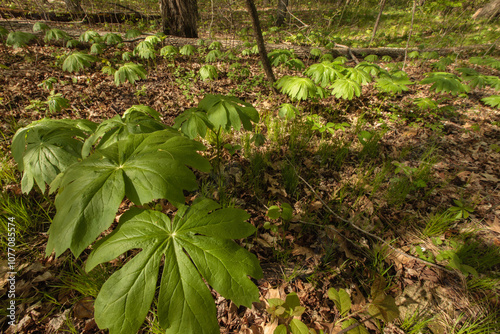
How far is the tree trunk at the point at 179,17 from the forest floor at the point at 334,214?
3080 millimetres

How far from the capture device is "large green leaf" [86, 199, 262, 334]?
→ 0.81 m

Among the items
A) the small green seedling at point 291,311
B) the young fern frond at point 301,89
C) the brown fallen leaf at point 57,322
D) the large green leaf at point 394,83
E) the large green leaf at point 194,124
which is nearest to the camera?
the small green seedling at point 291,311

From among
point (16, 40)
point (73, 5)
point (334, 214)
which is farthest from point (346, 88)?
point (73, 5)

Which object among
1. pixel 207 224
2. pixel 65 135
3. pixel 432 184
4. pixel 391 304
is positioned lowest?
pixel 432 184

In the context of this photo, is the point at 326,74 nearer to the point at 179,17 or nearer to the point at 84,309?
the point at 84,309

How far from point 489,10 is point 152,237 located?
1515 cm

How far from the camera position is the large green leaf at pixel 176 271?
0.81m

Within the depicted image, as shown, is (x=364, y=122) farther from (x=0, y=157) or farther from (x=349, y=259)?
(x=0, y=157)

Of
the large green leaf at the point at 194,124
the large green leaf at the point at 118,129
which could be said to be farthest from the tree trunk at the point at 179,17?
the large green leaf at the point at 118,129

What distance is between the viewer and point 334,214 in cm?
180

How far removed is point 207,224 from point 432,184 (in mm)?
2716

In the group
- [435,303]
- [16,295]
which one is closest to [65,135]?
[16,295]

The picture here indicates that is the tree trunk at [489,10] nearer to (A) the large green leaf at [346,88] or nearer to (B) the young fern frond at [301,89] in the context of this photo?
(A) the large green leaf at [346,88]

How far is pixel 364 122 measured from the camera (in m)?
3.22
